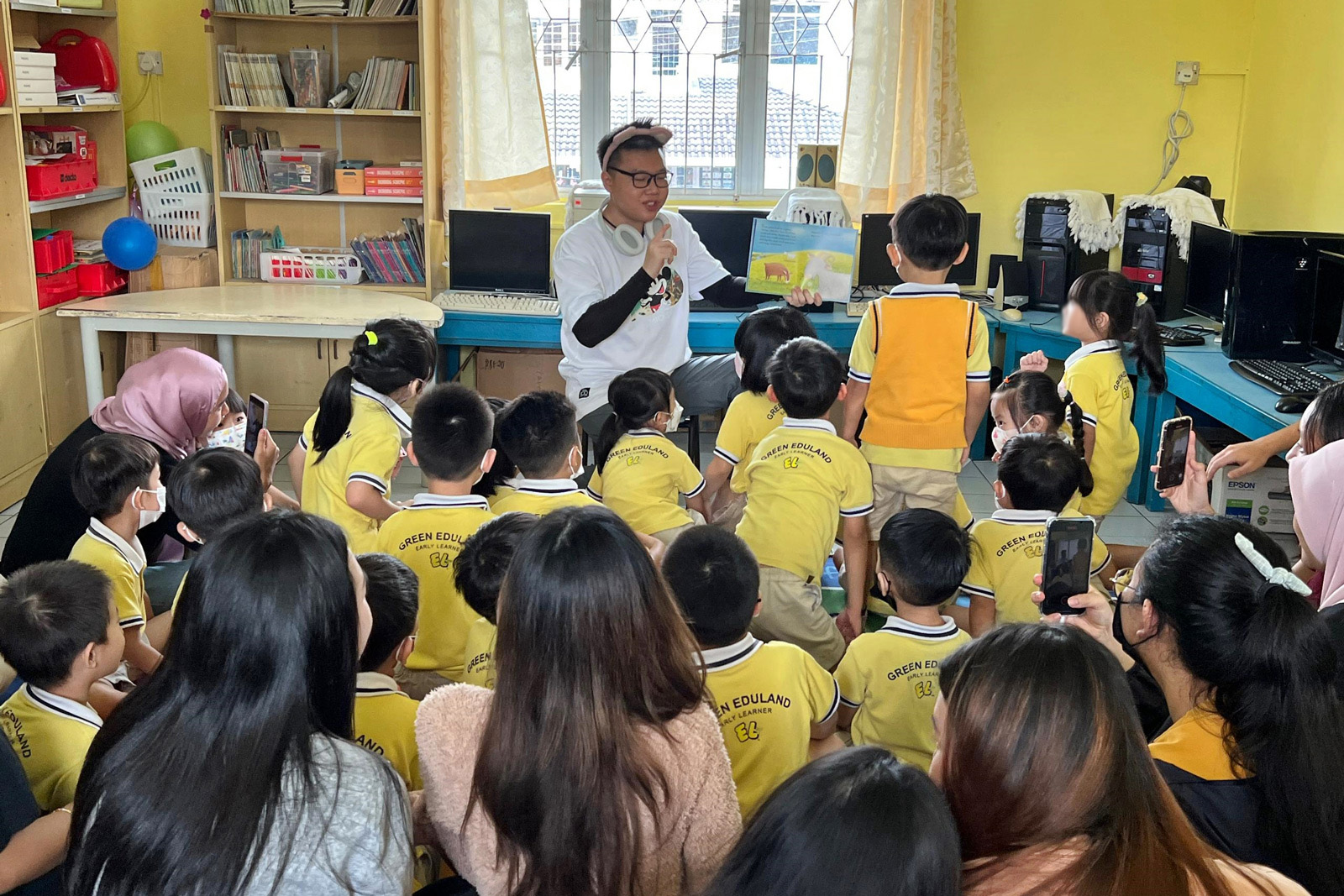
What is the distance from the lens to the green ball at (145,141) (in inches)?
208

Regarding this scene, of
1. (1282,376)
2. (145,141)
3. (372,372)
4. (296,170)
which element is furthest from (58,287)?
(1282,376)

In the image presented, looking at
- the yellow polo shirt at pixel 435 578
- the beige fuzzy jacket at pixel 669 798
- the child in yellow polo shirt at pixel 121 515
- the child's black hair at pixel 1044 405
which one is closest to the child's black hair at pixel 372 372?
the child in yellow polo shirt at pixel 121 515

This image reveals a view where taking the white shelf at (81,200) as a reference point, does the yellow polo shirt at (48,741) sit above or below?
below

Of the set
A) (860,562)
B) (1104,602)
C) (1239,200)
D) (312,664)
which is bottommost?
(860,562)

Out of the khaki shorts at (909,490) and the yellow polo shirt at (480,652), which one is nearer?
the yellow polo shirt at (480,652)

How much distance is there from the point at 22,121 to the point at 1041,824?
5.38 meters

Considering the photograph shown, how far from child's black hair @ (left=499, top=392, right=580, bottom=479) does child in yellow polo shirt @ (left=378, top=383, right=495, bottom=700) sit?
0.09 metres

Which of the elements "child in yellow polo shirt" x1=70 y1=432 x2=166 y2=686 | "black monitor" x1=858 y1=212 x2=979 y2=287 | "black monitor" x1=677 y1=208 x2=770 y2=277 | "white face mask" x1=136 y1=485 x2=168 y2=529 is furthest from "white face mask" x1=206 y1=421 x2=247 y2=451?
"black monitor" x1=858 y1=212 x2=979 y2=287

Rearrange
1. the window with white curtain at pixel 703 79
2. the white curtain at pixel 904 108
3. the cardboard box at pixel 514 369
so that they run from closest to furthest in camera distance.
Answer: the white curtain at pixel 904 108 → the cardboard box at pixel 514 369 → the window with white curtain at pixel 703 79

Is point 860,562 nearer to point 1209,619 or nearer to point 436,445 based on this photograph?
point 436,445

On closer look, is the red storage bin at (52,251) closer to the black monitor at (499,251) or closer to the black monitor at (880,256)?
the black monitor at (499,251)

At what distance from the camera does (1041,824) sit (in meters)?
1.12

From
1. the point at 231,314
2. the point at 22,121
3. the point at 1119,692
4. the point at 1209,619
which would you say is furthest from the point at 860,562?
the point at 22,121

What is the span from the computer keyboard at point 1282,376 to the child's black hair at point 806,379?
1.55m
